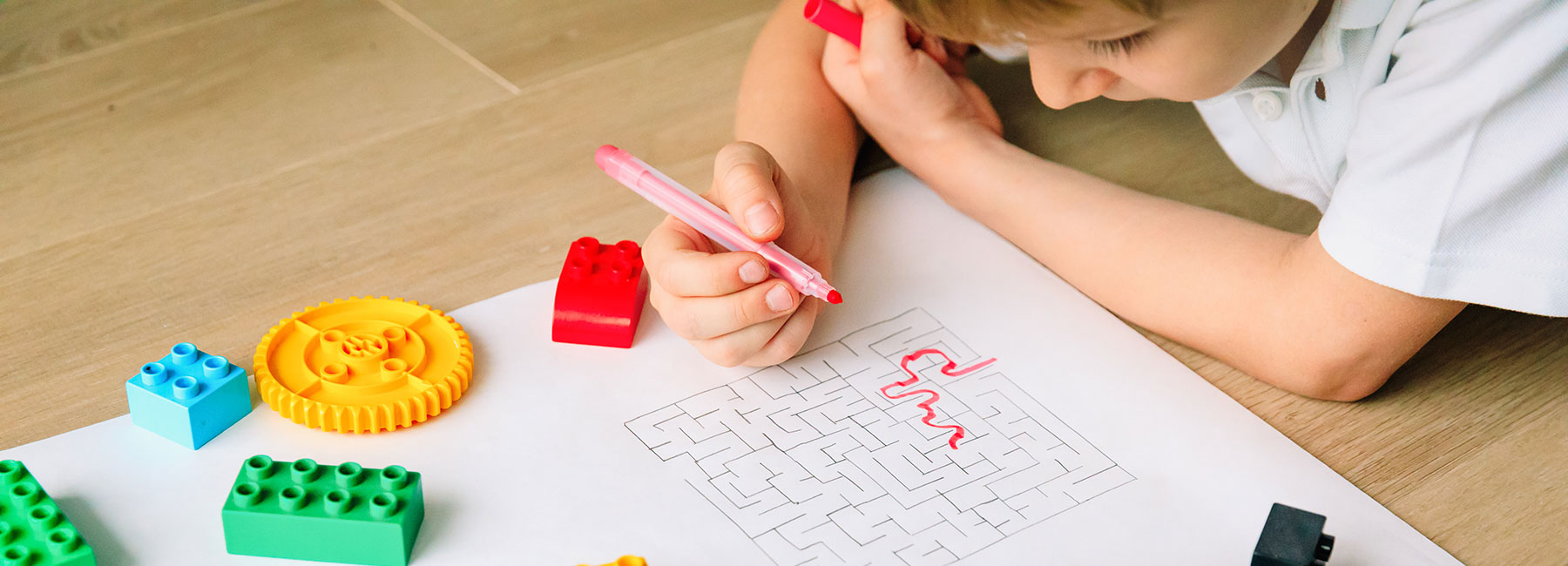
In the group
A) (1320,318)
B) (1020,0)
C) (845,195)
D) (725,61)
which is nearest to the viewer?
(1020,0)

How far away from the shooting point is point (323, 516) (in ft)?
1.61

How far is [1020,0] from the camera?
0.53m

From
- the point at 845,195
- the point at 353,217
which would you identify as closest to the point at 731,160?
the point at 845,195

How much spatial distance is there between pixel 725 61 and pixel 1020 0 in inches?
16.7

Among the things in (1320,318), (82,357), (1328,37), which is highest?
(1328,37)

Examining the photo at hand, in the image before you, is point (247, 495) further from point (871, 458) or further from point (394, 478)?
point (871, 458)

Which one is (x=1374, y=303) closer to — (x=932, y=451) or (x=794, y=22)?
(x=932, y=451)

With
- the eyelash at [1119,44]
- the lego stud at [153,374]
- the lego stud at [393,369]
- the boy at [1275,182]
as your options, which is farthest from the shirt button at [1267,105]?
the lego stud at [153,374]

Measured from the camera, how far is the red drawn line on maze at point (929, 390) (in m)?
0.60

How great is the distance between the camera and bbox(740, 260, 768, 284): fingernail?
600mm

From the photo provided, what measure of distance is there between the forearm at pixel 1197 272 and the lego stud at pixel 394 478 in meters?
0.39

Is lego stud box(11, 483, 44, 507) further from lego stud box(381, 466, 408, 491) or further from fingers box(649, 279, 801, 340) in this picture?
fingers box(649, 279, 801, 340)

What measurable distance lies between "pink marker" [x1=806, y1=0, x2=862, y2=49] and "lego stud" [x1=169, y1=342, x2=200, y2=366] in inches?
16.5

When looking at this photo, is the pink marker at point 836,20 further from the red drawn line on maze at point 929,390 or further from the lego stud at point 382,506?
the lego stud at point 382,506
